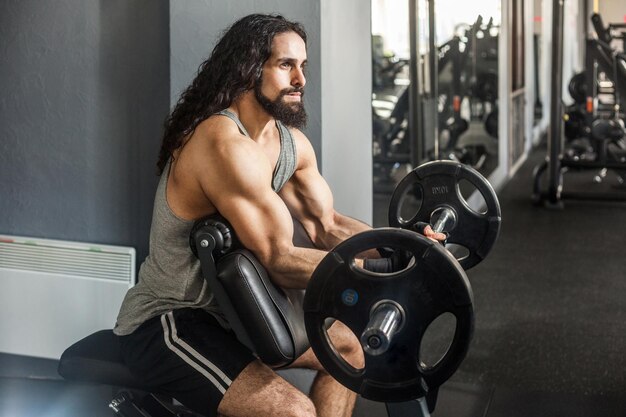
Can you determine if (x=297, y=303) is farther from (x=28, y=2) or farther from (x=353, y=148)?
(x=28, y=2)

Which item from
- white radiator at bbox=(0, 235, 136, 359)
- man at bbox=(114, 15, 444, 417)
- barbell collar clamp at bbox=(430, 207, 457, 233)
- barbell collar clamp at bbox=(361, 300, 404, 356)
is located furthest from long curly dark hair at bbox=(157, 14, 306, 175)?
white radiator at bbox=(0, 235, 136, 359)

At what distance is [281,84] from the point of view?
197cm

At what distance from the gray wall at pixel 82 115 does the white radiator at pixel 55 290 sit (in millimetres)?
60

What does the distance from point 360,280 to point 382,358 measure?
5.5 inches

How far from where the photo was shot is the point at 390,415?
1.92 metres

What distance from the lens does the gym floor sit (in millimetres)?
2854

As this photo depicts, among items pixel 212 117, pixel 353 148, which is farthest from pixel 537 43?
pixel 212 117

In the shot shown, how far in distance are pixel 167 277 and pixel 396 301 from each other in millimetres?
599

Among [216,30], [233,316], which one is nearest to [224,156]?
[233,316]

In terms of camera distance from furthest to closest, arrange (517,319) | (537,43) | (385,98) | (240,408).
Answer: (537,43), (385,98), (517,319), (240,408)

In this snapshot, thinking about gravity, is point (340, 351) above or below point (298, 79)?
below

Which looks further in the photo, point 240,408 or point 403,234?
point 240,408

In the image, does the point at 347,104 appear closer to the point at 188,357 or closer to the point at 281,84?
the point at 281,84

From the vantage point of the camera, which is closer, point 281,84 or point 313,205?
point 281,84
